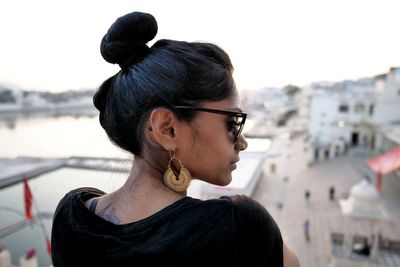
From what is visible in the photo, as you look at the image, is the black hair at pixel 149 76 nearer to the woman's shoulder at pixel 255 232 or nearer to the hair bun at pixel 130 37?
the hair bun at pixel 130 37

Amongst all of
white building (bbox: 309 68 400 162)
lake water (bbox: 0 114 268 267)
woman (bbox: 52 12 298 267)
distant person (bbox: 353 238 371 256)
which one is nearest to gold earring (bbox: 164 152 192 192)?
woman (bbox: 52 12 298 267)

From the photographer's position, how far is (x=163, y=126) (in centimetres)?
38

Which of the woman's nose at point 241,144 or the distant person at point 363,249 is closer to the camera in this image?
the woman's nose at point 241,144

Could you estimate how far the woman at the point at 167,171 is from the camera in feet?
1.03

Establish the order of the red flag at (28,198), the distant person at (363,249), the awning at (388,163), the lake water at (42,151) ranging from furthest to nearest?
the awning at (388,163)
the distant person at (363,249)
the red flag at (28,198)
the lake water at (42,151)

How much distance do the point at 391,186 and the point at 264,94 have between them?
1750 cm

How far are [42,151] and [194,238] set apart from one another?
416 centimetres

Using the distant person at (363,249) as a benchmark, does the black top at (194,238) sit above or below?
above

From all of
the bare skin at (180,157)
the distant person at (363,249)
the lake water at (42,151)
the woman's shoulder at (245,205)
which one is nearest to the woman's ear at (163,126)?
the bare skin at (180,157)

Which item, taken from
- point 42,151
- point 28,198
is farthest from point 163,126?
point 42,151

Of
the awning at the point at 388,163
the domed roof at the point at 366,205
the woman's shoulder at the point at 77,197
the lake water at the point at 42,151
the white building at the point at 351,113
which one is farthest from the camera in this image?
the white building at the point at 351,113

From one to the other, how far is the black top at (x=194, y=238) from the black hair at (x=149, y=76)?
4.5 inches

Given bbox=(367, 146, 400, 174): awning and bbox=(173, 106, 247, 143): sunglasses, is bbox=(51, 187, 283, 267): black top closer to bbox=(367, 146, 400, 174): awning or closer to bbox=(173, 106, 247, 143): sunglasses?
bbox=(173, 106, 247, 143): sunglasses

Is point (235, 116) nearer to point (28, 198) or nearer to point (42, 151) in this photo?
point (28, 198)
